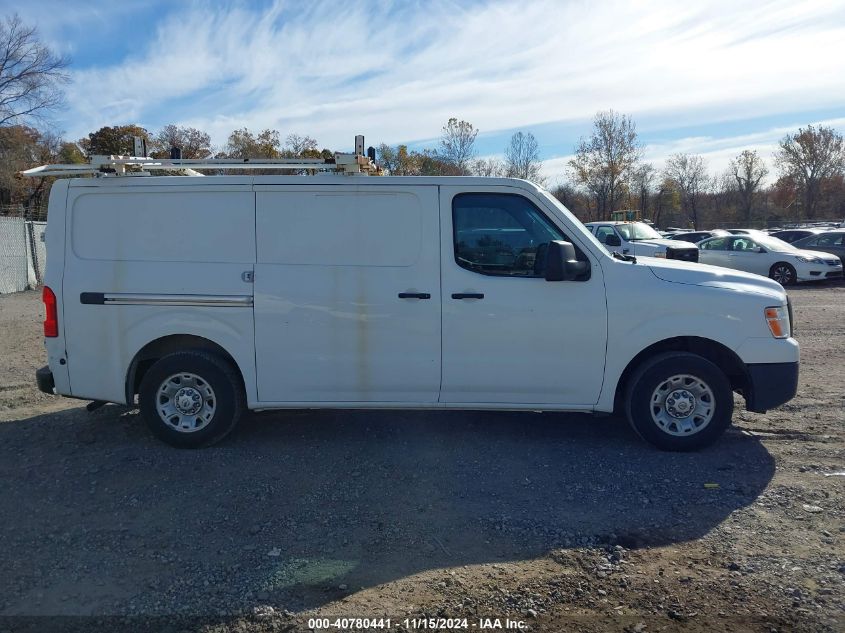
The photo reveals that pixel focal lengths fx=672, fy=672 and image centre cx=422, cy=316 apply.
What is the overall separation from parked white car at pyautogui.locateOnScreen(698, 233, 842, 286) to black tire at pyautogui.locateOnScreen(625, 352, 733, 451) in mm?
14962

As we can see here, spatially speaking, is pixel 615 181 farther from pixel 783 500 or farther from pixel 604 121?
pixel 783 500

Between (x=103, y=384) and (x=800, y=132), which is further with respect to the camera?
(x=800, y=132)

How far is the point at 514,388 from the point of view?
5.41m

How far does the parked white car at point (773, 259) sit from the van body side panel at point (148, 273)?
16766 millimetres

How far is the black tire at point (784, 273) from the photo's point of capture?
1853 cm

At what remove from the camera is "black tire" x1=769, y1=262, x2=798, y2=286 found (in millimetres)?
18531

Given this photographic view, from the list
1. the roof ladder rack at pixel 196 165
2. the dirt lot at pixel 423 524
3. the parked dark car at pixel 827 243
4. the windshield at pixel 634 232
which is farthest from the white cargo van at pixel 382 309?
the parked dark car at pixel 827 243

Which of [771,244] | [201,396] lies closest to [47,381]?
[201,396]

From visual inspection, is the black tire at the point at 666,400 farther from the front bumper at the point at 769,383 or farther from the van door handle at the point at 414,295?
the van door handle at the point at 414,295

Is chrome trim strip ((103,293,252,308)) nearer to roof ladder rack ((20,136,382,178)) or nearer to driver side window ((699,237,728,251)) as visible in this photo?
roof ladder rack ((20,136,382,178))

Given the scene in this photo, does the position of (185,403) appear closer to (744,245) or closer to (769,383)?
(769,383)

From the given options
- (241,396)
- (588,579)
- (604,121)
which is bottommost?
(588,579)

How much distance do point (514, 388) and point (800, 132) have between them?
65.7m

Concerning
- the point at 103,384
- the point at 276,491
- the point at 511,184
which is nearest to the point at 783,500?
the point at 511,184
